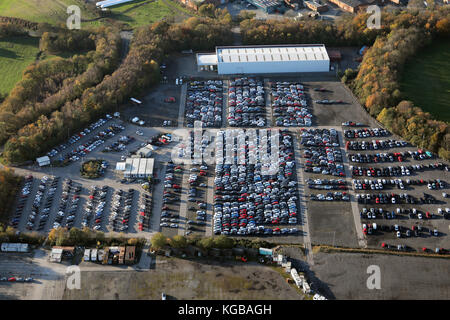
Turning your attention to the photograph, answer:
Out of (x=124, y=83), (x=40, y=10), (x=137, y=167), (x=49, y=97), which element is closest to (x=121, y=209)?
(x=137, y=167)

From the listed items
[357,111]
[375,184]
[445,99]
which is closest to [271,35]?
[357,111]

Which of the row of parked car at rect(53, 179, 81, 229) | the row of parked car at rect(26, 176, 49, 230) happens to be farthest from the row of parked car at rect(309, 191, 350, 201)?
the row of parked car at rect(26, 176, 49, 230)

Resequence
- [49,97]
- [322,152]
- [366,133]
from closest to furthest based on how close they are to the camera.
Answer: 1. [322,152]
2. [366,133]
3. [49,97]

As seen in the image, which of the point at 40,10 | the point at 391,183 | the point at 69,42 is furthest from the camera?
the point at 40,10

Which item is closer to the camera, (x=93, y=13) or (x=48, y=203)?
(x=48, y=203)

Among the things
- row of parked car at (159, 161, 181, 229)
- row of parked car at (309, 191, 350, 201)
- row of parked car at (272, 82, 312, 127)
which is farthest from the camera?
row of parked car at (272, 82, 312, 127)

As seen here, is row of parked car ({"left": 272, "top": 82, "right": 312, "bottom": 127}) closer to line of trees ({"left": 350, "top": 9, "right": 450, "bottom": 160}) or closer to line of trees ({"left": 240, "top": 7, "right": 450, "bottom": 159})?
line of trees ({"left": 240, "top": 7, "right": 450, "bottom": 159})

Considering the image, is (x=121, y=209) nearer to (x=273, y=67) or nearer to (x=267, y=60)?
(x=273, y=67)
